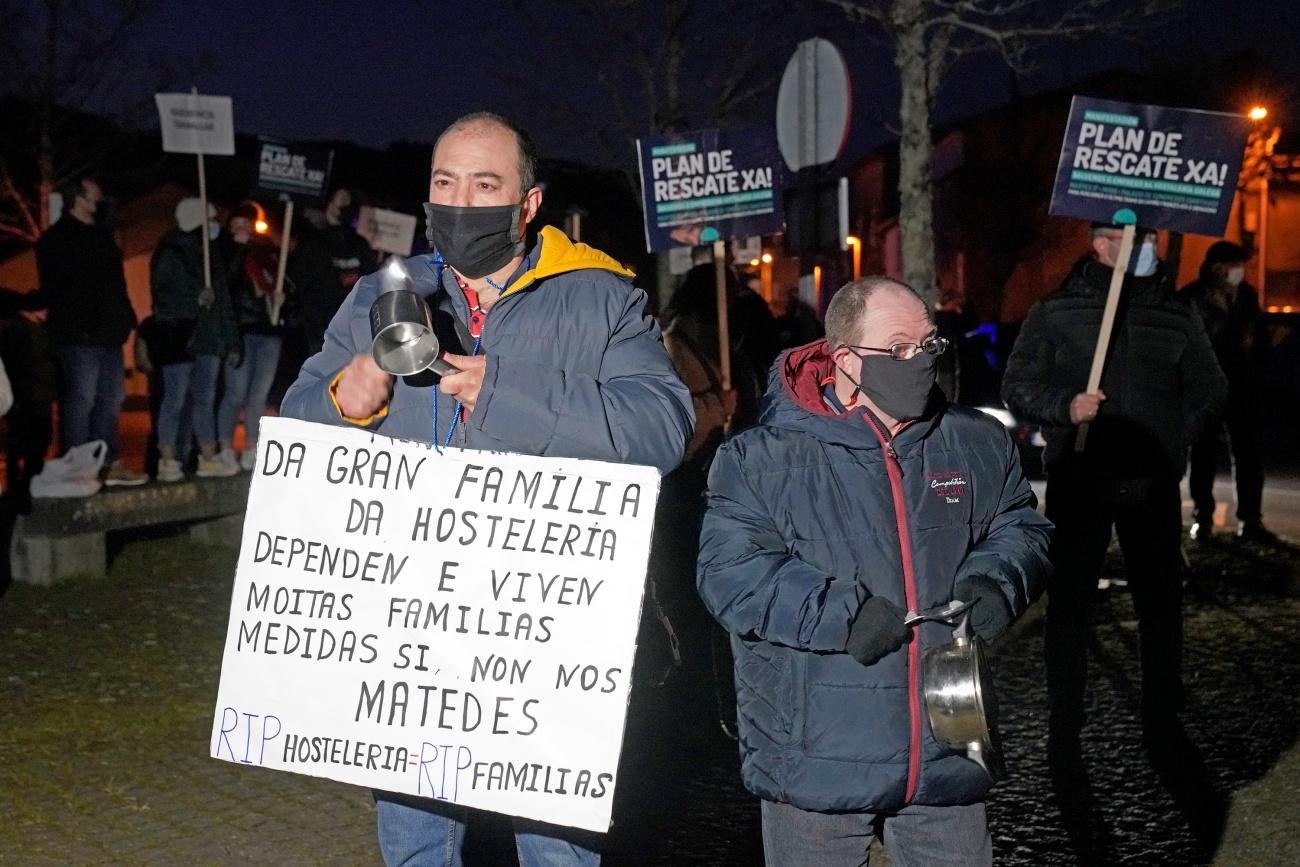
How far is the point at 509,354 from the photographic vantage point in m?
3.07

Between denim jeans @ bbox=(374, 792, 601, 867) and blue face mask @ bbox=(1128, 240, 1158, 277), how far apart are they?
145 inches

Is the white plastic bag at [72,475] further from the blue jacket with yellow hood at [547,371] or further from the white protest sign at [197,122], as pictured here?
the blue jacket with yellow hood at [547,371]

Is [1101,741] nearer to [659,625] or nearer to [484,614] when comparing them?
[659,625]

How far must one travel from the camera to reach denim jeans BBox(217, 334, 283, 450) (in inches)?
409

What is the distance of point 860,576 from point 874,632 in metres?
0.23

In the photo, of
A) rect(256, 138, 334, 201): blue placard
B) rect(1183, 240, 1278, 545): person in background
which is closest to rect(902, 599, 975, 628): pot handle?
rect(1183, 240, 1278, 545): person in background

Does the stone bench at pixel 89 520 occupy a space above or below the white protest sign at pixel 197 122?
below

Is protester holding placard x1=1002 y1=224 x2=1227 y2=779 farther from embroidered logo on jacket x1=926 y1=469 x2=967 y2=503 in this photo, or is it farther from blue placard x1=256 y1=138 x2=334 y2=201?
blue placard x1=256 y1=138 x2=334 y2=201

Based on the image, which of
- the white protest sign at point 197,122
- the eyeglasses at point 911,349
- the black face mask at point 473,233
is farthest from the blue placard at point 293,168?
the eyeglasses at point 911,349

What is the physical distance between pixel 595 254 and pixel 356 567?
841 millimetres

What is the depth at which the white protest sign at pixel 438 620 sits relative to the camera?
2.95m

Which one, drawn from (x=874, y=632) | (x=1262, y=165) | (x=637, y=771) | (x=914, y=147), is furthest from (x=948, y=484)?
(x=1262, y=165)

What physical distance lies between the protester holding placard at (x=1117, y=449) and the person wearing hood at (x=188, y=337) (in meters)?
5.94

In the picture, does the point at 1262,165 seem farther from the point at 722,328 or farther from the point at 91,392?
the point at 91,392
